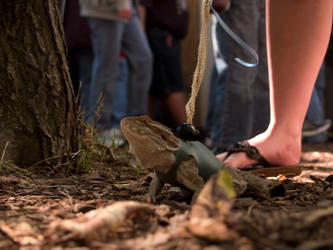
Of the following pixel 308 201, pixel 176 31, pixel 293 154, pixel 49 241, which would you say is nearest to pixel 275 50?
pixel 293 154

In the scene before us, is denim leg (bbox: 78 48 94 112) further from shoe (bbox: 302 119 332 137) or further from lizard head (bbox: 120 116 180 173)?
lizard head (bbox: 120 116 180 173)

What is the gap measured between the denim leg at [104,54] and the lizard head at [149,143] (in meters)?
2.22

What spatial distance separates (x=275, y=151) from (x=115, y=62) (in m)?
2.08

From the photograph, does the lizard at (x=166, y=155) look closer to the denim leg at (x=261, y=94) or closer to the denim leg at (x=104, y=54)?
the denim leg at (x=261, y=94)

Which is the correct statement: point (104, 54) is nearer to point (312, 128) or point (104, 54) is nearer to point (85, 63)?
point (85, 63)

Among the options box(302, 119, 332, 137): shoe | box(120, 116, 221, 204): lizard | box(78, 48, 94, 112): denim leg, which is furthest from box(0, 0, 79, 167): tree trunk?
box(302, 119, 332, 137): shoe

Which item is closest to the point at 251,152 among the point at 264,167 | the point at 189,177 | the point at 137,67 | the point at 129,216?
the point at 264,167

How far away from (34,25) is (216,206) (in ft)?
3.76

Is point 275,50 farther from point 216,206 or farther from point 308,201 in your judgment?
point 216,206

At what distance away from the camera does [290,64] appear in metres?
1.69

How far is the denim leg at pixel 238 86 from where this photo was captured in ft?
8.58

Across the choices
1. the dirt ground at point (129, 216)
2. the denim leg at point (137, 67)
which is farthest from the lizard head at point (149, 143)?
the denim leg at point (137, 67)

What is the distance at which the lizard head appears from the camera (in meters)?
1.13

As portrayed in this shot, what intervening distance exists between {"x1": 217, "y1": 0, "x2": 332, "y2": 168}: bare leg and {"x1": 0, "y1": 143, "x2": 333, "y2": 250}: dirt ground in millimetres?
290
